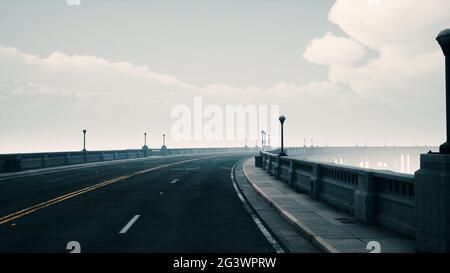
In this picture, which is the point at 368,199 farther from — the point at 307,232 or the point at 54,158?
the point at 54,158

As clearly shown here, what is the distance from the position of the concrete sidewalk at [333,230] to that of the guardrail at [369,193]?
0.23 meters

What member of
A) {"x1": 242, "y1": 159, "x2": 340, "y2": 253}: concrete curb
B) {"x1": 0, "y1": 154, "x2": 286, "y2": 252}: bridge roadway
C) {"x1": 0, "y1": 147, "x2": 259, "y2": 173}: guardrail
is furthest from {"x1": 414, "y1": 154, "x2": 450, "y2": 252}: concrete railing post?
{"x1": 0, "y1": 147, "x2": 259, "y2": 173}: guardrail

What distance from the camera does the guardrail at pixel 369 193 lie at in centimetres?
766

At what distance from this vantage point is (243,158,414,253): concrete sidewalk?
7.06m

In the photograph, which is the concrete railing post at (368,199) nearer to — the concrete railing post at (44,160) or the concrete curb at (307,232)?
the concrete curb at (307,232)

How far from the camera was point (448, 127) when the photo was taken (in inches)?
251

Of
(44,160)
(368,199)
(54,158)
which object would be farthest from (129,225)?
(54,158)

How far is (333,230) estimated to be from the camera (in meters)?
8.38

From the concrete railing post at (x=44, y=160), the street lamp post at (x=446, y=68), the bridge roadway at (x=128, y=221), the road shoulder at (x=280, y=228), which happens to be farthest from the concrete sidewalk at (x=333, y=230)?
the concrete railing post at (x=44, y=160)

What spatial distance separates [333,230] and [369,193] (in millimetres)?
1378

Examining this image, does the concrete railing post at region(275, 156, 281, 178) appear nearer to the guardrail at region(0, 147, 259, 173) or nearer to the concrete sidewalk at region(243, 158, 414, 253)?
the concrete sidewalk at region(243, 158, 414, 253)

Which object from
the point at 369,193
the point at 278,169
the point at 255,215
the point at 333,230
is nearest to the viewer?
the point at 333,230
